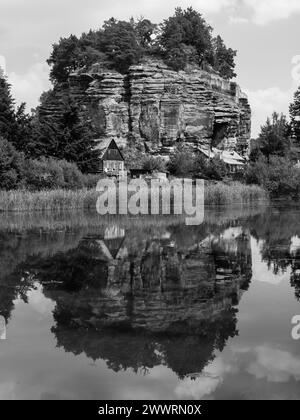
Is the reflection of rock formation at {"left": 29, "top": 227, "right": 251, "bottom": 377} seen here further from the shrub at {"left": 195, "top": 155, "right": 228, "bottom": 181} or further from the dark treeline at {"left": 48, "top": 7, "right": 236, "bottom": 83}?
the dark treeline at {"left": 48, "top": 7, "right": 236, "bottom": 83}

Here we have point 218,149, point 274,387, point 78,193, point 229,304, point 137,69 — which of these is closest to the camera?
point 274,387

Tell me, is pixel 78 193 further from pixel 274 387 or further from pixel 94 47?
pixel 94 47

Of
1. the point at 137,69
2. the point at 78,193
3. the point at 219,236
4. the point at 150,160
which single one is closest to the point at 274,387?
the point at 219,236

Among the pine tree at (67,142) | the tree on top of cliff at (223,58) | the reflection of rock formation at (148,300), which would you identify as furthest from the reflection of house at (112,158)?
the reflection of rock formation at (148,300)

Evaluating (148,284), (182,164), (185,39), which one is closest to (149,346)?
(148,284)

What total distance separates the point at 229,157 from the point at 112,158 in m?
15.6

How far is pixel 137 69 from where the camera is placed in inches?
2616

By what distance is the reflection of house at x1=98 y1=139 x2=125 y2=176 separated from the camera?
59781 mm

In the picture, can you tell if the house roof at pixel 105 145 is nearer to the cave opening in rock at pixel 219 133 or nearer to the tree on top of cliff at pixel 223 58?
the cave opening in rock at pixel 219 133

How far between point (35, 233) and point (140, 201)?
17201 millimetres

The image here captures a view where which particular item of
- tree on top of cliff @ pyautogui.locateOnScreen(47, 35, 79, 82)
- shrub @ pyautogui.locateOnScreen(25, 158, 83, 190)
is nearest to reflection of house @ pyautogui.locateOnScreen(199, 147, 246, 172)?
tree on top of cliff @ pyautogui.locateOnScreen(47, 35, 79, 82)

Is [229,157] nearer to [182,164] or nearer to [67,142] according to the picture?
[182,164]

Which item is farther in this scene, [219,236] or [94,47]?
[94,47]

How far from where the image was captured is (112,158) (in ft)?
199
